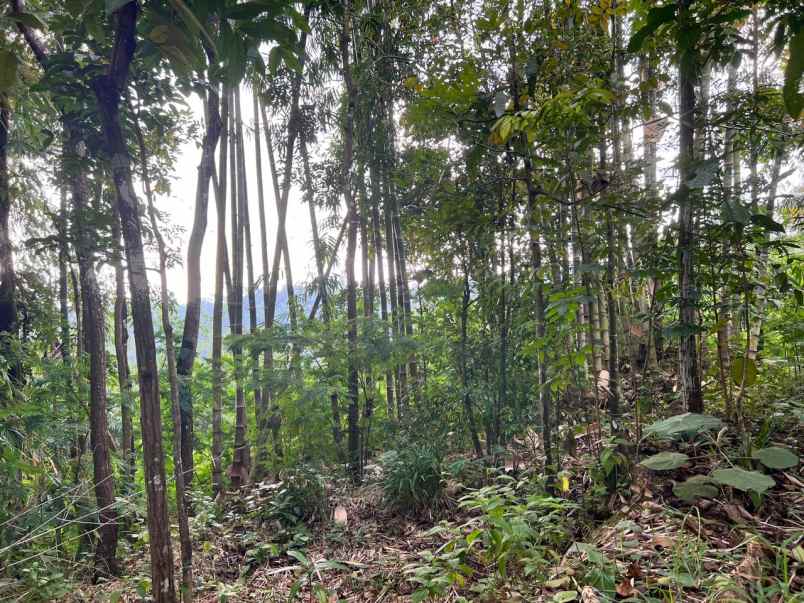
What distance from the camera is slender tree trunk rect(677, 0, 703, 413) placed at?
1.97m

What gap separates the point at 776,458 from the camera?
1739 millimetres

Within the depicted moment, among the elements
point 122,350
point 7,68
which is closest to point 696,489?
point 7,68

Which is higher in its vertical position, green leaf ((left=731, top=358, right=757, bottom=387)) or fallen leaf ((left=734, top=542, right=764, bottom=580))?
green leaf ((left=731, top=358, right=757, bottom=387))

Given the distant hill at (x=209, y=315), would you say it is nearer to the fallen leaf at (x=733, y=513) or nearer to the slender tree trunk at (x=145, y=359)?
the slender tree trunk at (x=145, y=359)

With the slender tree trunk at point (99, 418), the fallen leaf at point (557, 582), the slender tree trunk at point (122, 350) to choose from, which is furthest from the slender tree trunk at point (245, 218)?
the fallen leaf at point (557, 582)

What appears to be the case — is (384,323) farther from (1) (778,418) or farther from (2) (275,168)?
(2) (275,168)

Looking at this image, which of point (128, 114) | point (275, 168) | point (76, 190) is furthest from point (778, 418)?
point (275, 168)

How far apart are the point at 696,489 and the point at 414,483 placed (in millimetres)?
1916

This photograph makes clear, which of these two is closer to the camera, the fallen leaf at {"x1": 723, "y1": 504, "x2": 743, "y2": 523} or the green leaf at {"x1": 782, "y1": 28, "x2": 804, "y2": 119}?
the green leaf at {"x1": 782, "y1": 28, "x2": 804, "y2": 119}

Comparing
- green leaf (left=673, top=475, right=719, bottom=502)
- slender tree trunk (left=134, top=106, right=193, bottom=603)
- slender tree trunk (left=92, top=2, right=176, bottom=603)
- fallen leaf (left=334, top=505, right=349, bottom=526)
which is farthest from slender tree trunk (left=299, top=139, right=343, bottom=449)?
green leaf (left=673, top=475, right=719, bottom=502)

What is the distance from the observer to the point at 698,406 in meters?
2.25

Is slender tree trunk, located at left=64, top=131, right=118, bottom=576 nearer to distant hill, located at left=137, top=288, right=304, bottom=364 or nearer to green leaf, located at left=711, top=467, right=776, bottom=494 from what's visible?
distant hill, located at left=137, top=288, right=304, bottom=364

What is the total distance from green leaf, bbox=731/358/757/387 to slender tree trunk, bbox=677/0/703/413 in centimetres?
18

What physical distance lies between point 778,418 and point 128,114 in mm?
3267
